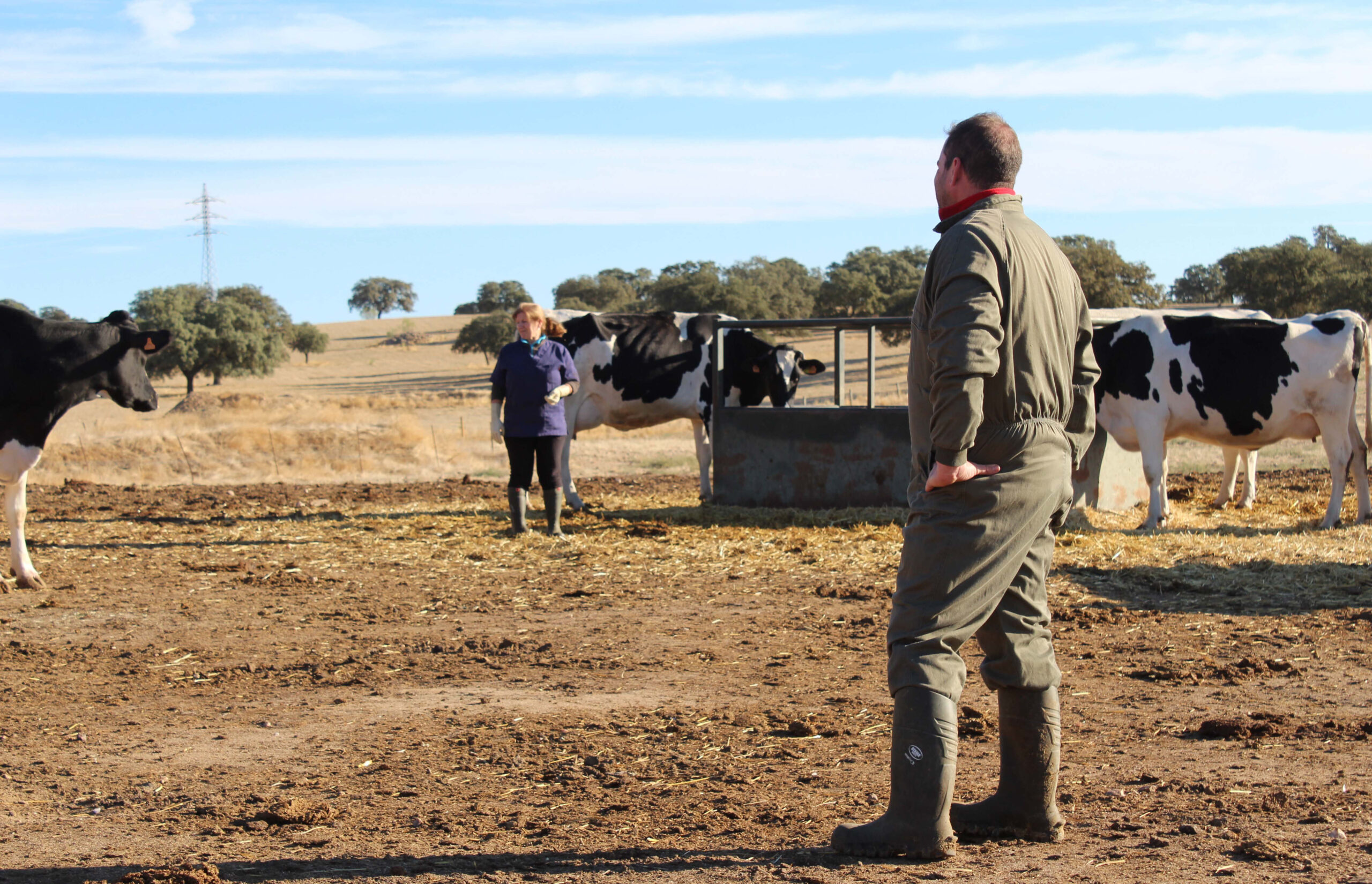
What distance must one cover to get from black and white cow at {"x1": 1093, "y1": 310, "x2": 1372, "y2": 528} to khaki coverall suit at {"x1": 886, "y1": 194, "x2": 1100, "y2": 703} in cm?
779

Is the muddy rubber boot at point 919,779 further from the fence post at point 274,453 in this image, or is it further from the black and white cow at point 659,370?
the fence post at point 274,453

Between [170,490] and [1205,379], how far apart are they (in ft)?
40.6

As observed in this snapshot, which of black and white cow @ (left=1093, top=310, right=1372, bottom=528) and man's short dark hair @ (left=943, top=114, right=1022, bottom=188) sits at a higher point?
man's short dark hair @ (left=943, top=114, right=1022, bottom=188)

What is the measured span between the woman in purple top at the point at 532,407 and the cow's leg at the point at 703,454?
112 inches

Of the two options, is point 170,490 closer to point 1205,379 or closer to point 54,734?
point 54,734

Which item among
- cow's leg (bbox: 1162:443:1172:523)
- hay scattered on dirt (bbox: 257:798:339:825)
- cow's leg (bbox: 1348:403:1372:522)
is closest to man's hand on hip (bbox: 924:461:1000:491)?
hay scattered on dirt (bbox: 257:798:339:825)

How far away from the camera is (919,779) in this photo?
130 inches

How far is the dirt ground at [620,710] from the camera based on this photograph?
358 cm

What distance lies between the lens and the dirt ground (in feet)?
11.8

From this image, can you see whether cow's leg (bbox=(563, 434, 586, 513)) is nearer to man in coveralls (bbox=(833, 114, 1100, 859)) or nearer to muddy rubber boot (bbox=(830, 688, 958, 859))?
man in coveralls (bbox=(833, 114, 1100, 859))

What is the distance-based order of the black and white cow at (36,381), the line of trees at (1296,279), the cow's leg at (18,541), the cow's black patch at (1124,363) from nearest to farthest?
the cow's leg at (18,541) < the black and white cow at (36,381) < the cow's black patch at (1124,363) < the line of trees at (1296,279)

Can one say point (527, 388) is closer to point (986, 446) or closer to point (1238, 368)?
point (1238, 368)

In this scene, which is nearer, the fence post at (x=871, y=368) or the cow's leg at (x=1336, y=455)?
the cow's leg at (x=1336, y=455)

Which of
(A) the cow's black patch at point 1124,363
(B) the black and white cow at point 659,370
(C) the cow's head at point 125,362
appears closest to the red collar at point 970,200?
(C) the cow's head at point 125,362
